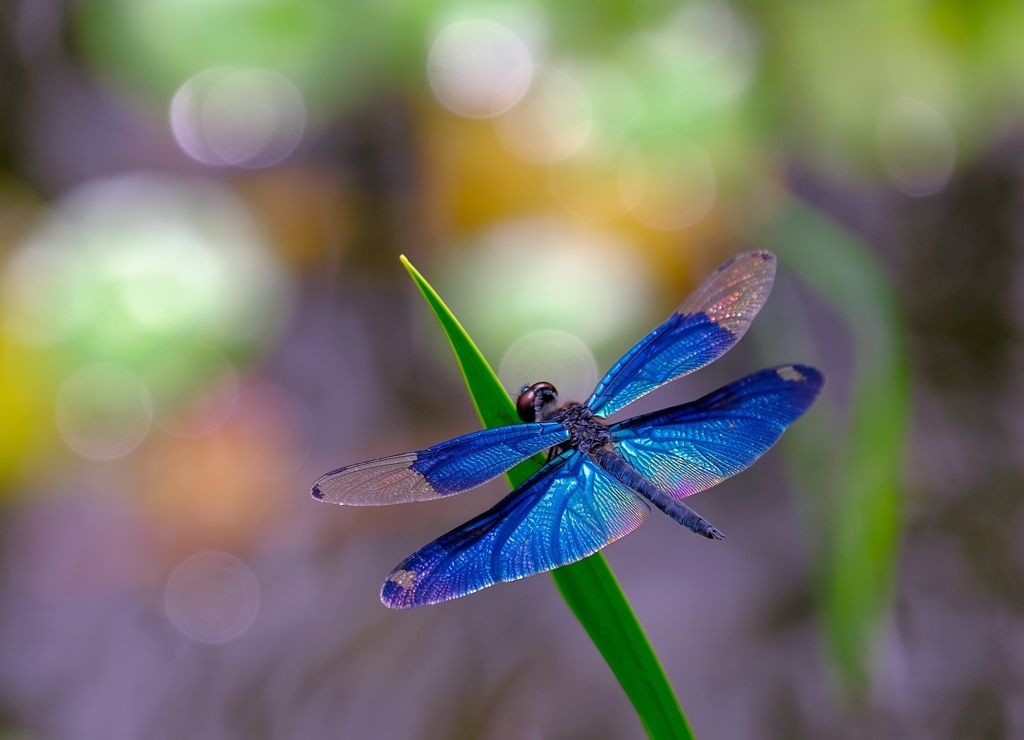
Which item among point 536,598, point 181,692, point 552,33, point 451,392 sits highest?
point 552,33

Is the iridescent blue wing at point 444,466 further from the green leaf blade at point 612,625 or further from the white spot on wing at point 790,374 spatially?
the white spot on wing at point 790,374

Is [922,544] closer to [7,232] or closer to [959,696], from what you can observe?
[959,696]

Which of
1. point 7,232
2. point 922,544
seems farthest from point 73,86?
point 922,544

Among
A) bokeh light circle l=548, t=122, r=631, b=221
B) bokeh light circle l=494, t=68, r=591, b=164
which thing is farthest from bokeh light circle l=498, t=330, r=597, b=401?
bokeh light circle l=494, t=68, r=591, b=164

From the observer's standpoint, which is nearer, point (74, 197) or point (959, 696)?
point (959, 696)

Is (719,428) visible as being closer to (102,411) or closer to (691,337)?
(691,337)

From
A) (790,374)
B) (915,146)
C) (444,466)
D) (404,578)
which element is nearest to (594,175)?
(915,146)

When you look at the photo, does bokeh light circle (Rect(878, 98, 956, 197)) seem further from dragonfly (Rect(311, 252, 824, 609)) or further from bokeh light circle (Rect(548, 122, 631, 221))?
dragonfly (Rect(311, 252, 824, 609))
